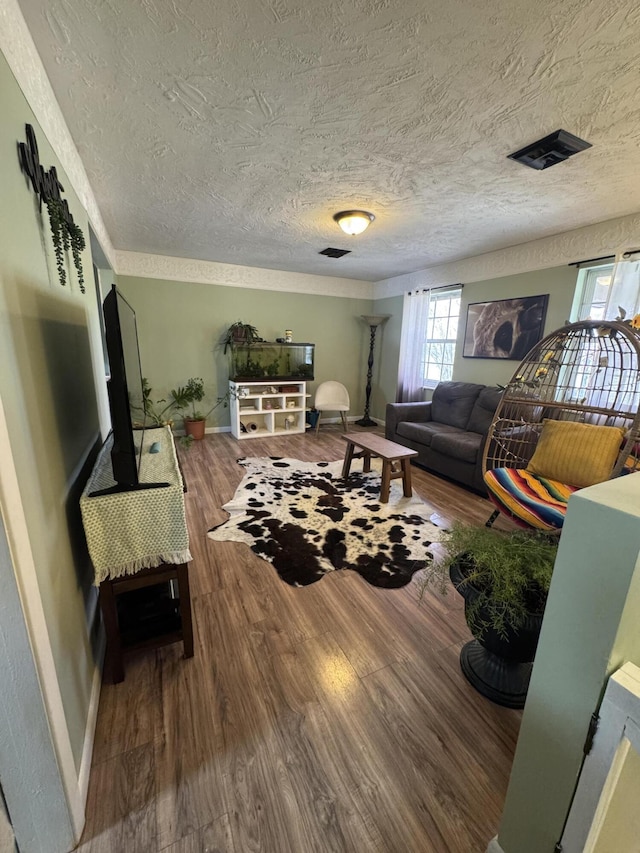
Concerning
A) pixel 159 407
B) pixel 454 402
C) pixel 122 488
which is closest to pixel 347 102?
pixel 122 488

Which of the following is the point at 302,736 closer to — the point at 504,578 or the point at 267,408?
the point at 504,578

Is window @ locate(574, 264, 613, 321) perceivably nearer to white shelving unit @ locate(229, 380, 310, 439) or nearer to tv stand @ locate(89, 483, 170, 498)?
white shelving unit @ locate(229, 380, 310, 439)

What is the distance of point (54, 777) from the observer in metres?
0.83

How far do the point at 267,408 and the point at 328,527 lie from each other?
273 centimetres

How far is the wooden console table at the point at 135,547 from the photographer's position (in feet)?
3.89

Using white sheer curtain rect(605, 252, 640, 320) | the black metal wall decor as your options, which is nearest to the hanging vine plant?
the black metal wall decor

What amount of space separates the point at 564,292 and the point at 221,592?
360cm

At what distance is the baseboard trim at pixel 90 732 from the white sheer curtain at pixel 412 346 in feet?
13.9

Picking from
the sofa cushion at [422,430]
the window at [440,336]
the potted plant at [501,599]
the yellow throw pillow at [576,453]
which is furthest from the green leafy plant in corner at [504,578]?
the window at [440,336]

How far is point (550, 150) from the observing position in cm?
174

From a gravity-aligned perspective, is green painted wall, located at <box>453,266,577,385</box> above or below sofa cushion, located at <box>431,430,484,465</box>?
above

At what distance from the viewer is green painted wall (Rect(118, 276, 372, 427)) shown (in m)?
4.30

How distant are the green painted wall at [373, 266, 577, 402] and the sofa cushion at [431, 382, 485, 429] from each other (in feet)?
0.72

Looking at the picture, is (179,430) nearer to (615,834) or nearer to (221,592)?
(221,592)
